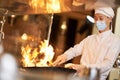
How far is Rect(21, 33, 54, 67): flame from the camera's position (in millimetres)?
1172

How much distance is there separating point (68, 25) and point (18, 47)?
11.9 inches

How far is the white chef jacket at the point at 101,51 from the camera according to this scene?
37.6 inches

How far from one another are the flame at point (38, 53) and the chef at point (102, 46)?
151 mm

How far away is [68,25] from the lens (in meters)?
1.18

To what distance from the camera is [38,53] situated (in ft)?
4.01

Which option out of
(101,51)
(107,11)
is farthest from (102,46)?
(107,11)

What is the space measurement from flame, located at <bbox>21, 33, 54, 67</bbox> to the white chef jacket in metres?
0.14

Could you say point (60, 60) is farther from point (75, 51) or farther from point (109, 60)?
point (109, 60)

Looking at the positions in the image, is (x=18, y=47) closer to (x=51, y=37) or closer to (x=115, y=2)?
(x=51, y=37)

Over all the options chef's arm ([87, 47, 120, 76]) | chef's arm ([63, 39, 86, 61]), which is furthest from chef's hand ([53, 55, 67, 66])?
chef's arm ([87, 47, 120, 76])

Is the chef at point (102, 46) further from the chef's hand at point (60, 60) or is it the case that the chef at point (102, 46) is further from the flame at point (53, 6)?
the flame at point (53, 6)

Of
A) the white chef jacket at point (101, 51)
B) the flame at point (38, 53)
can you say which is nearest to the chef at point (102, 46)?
the white chef jacket at point (101, 51)

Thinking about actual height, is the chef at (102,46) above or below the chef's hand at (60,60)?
above

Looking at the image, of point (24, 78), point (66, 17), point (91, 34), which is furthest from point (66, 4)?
point (24, 78)
